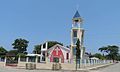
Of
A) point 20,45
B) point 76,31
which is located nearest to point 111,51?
point 20,45

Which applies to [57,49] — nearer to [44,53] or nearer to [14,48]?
[44,53]

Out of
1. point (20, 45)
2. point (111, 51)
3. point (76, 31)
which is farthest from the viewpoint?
A: point (111, 51)

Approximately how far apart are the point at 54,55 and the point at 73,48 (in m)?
8.96

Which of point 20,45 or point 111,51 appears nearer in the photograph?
point 20,45

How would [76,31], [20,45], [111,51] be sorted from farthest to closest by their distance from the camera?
[111,51] → [20,45] → [76,31]

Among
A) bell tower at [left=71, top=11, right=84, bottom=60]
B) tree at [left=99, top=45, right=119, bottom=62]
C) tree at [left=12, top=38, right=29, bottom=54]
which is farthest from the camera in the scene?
tree at [left=99, top=45, right=119, bottom=62]

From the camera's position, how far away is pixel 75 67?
40.4 metres

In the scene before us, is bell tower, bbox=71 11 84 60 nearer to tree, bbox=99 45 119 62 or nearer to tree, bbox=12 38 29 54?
tree, bbox=12 38 29 54

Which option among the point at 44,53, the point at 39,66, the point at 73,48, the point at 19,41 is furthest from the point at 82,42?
the point at 19,41

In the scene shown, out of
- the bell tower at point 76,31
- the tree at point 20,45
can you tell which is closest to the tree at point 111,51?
the tree at point 20,45

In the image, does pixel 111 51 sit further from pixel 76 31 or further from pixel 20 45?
pixel 76 31

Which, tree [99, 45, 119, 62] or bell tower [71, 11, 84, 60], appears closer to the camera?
bell tower [71, 11, 84, 60]

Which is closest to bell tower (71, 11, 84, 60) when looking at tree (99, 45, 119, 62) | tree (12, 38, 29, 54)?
tree (12, 38, 29, 54)

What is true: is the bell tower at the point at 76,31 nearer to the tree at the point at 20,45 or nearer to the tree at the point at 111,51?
the tree at the point at 20,45
